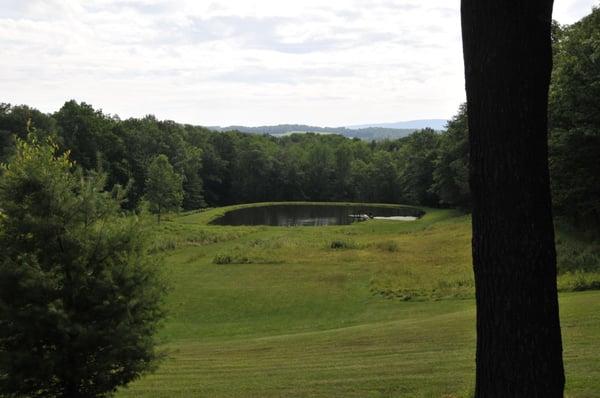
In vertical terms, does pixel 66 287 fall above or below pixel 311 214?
above

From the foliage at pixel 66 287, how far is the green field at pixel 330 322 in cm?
154

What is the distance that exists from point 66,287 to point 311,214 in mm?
88346

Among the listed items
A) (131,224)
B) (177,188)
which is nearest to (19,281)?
(131,224)

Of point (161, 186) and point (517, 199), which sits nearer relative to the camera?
point (517, 199)

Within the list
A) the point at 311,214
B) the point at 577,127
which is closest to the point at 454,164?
the point at 311,214

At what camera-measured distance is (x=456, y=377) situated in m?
10.4

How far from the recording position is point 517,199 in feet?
11.2

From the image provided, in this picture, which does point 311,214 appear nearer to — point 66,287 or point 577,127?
point 577,127

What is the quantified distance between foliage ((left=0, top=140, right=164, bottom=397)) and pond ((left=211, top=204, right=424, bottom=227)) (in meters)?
70.8

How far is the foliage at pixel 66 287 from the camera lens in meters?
9.45

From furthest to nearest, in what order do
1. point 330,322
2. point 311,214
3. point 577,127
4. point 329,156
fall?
point 329,156, point 311,214, point 577,127, point 330,322

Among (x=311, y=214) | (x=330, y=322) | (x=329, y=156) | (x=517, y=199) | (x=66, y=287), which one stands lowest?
(x=330, y=322)

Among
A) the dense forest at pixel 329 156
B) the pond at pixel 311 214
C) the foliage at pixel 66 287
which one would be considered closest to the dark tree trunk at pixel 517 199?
the foliage at pixel 66 287

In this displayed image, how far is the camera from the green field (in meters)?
11.2
